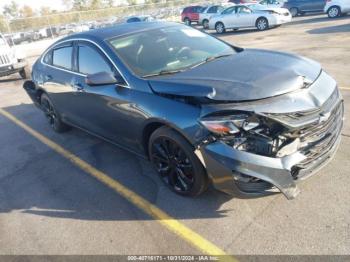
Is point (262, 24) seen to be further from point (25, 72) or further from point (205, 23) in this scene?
point (25, 72)

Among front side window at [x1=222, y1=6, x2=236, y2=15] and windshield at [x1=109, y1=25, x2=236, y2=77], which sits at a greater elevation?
windshield at [x1=109, y1=25, x2=236, y2=77]

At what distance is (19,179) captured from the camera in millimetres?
4789

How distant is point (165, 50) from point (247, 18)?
53.6ft

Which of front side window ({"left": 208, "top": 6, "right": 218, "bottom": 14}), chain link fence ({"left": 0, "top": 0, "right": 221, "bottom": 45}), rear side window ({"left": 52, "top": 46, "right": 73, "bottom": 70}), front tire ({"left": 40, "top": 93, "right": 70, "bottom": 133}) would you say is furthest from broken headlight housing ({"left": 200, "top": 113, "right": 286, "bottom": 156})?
front side window ({"left": 208, "top": 6, "right": 218, "bottom": 14})

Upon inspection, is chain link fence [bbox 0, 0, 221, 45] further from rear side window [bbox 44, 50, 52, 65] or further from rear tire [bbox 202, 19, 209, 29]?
rear side window [bbox 44, 50, 52, 65]

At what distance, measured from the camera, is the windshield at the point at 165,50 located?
13.1 feet

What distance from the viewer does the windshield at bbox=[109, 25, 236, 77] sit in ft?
13.1

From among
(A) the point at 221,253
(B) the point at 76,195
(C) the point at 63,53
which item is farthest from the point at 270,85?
(C) the point at 63,53

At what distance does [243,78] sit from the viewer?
132 inches

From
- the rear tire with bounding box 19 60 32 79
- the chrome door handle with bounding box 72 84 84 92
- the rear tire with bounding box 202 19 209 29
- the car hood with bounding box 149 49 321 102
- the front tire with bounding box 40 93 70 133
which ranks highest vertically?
the car hood with bounding box 149 49 321 102

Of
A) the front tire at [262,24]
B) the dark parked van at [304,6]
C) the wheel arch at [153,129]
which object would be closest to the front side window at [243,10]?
the front tire at [262,24]

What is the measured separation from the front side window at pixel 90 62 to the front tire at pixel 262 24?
15815 millimetres

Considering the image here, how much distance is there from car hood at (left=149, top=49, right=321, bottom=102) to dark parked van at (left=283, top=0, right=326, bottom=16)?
21456 millimetres

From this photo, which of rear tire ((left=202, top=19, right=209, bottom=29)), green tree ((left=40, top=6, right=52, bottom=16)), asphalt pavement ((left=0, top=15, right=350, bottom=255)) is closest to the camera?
asphalt pavement ((left=0, top=15, right=350, bottom=255))
